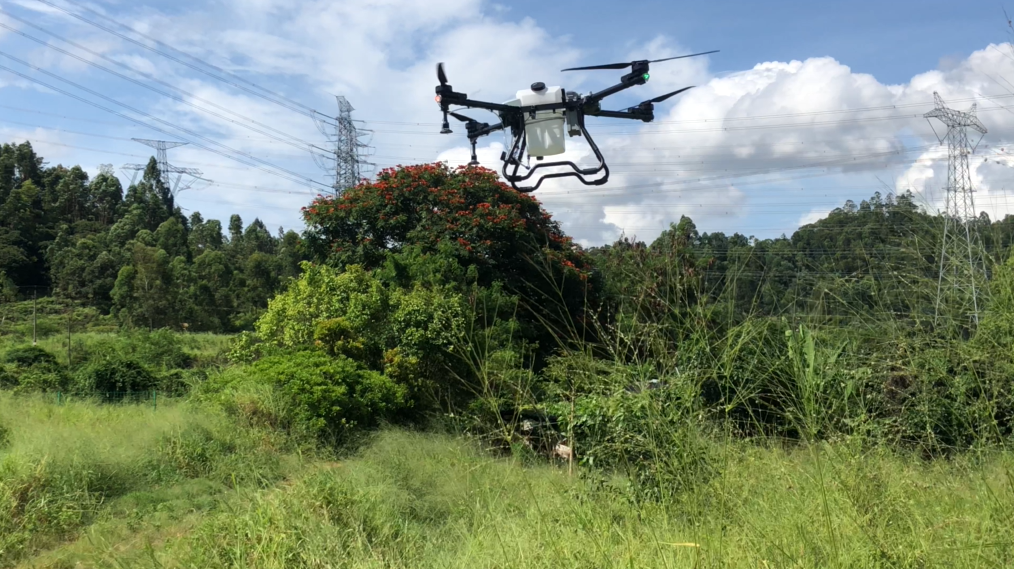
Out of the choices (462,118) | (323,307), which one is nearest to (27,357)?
(323,307)

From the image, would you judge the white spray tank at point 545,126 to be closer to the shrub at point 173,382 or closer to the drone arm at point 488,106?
the drone arm at point 488,106

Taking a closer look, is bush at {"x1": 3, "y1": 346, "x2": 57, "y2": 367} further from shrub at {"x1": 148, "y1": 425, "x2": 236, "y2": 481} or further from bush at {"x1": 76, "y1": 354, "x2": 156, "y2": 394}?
shrub at {"x1": 148, "y1": 425, "x2": 236, "y2": 481}

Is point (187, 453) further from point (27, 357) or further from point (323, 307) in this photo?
point (27, 357)

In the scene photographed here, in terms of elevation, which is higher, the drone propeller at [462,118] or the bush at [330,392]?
the drone propeller at [462,118]

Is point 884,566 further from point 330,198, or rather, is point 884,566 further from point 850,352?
point 330,198

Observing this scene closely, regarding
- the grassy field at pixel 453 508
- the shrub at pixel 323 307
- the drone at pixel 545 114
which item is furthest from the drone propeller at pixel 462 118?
the shrub at pixel 323 307

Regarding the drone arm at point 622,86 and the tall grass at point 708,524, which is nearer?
the tall grass at point 708,524

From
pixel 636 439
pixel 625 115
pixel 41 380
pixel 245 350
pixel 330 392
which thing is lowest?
pixel 41 380
